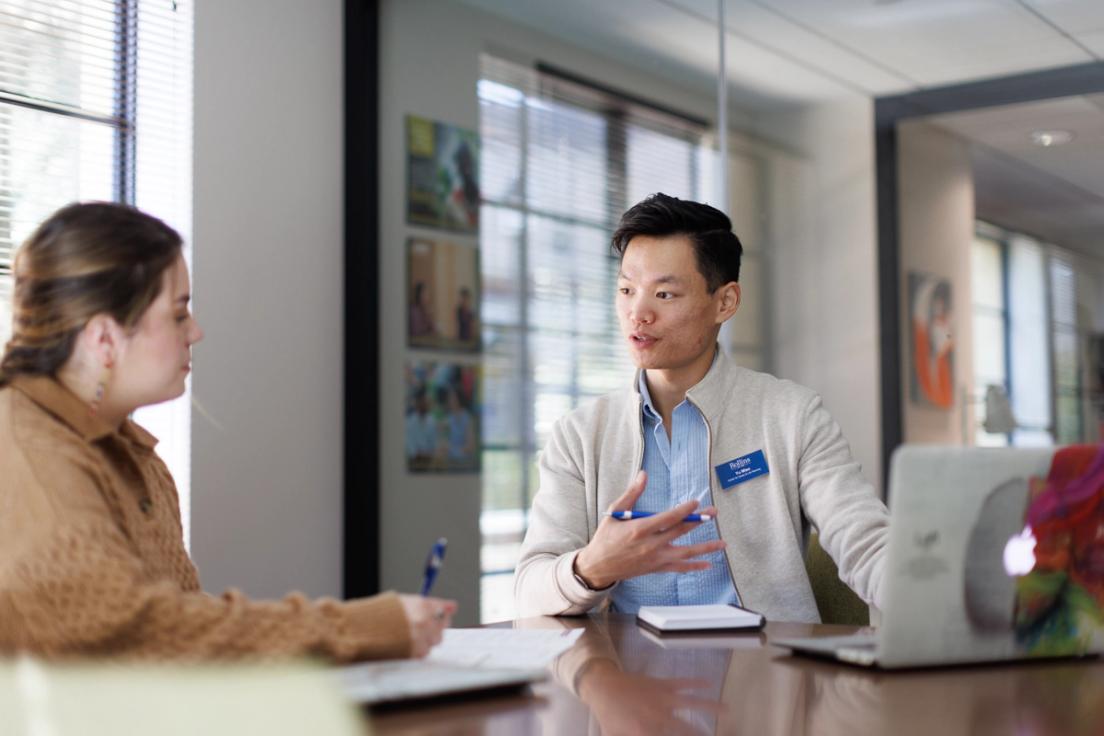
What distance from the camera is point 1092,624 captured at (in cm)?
141

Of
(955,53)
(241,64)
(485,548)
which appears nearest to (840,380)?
(955,53)

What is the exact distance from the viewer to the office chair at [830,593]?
2.15 meters

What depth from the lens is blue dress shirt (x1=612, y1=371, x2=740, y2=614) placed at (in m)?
2.21

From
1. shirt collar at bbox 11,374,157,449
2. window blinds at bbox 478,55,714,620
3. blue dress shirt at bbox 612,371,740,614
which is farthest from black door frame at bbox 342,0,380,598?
shirt collar at bbox 11,374,157,449

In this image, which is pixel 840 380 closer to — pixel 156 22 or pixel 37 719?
pixel 156 22

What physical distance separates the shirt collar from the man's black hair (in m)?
1.36

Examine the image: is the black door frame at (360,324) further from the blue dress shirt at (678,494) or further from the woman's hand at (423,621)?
the woman's hand at (423,621)

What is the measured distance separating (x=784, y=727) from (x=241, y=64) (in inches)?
123

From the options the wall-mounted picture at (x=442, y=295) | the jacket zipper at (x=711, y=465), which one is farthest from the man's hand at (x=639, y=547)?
the wall-mounted picture at (x=442, y=295)

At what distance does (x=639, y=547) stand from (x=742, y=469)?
564mm

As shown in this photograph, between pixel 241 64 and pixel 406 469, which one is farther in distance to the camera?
pixel 406 469

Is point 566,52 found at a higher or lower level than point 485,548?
higher

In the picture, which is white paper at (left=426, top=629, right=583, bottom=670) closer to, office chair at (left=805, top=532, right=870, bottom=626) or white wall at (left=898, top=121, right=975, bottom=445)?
office chair at (left=805, top=532, right=870, bottom=626)

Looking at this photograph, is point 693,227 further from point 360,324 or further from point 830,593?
point 360,324
